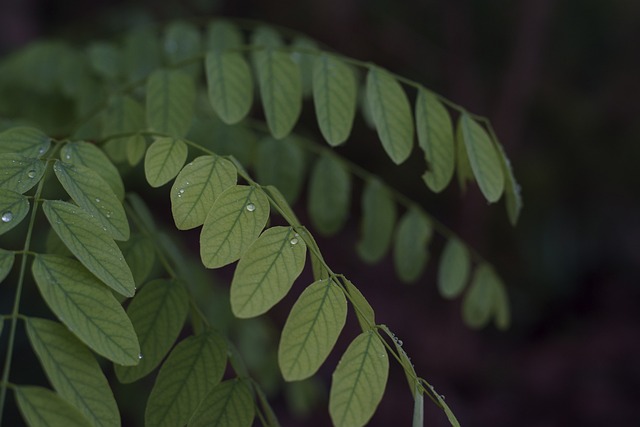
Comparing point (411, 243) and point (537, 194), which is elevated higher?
point (411, 243)

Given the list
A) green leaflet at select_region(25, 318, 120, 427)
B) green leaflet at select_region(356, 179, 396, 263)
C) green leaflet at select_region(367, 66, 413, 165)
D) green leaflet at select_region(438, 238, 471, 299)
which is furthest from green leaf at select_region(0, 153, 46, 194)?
green leaflet at select_region(438, 238, 471, 299)

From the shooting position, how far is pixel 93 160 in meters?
1.28

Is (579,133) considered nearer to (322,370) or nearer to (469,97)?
(469,97)

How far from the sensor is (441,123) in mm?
1497

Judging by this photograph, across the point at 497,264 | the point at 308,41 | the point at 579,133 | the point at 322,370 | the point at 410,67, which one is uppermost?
the point at 308,41

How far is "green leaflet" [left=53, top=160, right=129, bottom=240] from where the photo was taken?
3.71ft

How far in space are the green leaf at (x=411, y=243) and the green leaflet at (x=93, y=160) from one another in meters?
0.92

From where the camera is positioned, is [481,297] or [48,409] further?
[481,297]

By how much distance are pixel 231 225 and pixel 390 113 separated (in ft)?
1.78

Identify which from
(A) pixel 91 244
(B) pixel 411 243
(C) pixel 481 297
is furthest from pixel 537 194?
(A) pixel 91 244

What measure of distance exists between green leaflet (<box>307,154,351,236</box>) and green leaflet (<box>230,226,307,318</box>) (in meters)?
0.86

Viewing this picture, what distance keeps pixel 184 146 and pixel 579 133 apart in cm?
455

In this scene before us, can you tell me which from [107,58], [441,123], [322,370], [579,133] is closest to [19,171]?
[441,123]

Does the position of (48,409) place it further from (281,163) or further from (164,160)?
(281,163)
